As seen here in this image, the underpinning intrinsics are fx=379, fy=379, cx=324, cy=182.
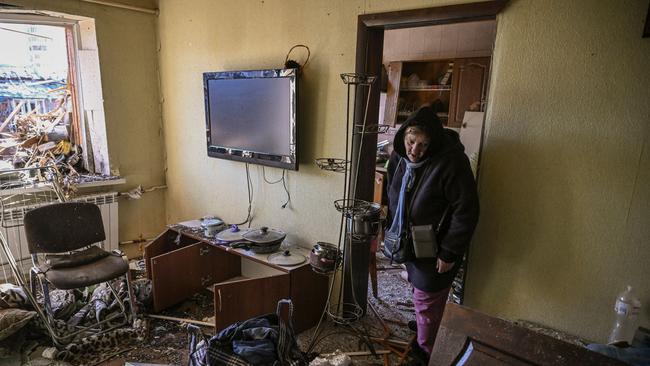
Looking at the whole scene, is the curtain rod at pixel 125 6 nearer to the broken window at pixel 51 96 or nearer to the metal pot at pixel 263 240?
the broken window at pixel 51 96

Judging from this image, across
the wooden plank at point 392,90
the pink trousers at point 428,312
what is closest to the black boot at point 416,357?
the pink trousers at point 428,312

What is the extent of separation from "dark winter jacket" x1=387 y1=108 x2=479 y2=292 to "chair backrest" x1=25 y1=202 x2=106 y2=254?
2.05m

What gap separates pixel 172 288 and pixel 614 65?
2.78 metres

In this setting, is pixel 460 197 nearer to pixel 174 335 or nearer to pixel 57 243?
pixel 174 335

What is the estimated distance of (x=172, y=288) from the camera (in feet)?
8.71

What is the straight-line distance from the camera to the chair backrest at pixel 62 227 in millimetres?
2281

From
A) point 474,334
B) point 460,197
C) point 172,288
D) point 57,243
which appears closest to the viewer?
point 474,334

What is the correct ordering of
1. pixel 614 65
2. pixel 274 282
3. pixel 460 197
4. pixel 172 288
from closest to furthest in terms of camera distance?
pixel 614 65, pixel 460 197, pixel 274 282, pixel 172 288

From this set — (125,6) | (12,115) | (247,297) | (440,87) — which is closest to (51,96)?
(12,115)

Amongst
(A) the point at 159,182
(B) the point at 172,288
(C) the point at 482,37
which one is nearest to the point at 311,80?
(B) the point at 172,288

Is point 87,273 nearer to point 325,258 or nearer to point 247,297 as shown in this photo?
point 247,297

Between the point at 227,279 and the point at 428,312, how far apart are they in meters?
1.68

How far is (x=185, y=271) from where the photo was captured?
271cm

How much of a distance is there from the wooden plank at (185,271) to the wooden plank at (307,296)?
0.85m
